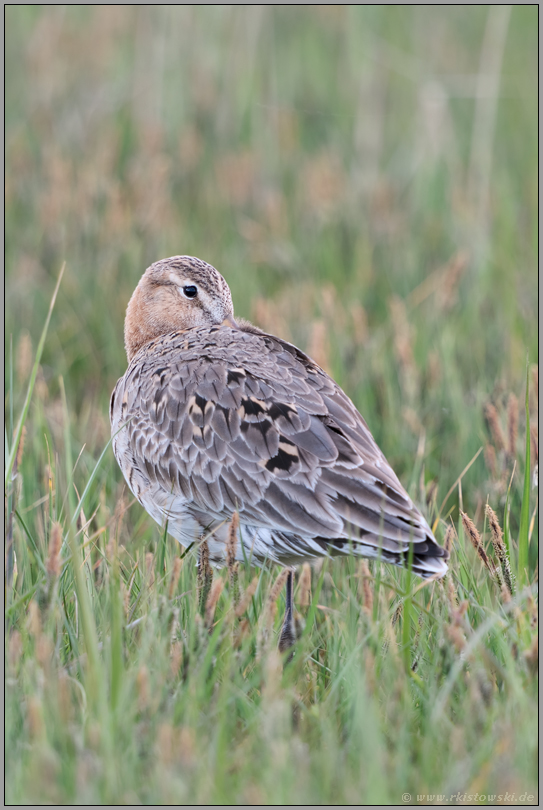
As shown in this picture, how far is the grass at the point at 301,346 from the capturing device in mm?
2619

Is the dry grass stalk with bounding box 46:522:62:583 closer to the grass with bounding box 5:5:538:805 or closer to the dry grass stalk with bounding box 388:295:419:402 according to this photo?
the grass with bounding box 5:5:538:805

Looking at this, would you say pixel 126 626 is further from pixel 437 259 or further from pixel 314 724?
pixel 437 259

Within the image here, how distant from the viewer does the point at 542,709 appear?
107 inches

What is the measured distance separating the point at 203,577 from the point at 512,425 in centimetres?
168

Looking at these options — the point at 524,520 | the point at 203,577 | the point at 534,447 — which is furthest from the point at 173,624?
the point at 534,447

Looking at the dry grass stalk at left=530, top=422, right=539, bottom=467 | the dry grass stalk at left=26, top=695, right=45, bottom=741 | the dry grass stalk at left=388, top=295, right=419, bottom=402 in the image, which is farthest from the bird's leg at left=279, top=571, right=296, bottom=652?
the dry grass stalk at left=388, top=295, right=419, bottom=402

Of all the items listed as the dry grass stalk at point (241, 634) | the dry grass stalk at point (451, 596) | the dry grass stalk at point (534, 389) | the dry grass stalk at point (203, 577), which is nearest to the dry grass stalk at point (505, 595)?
the dry grass stalk at point (451, 596)

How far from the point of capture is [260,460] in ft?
11.8

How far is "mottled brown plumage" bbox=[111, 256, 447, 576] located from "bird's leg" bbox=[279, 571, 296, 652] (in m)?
0.15

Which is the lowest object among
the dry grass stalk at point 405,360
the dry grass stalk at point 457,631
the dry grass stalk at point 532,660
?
the dry grass stalk at point 532,660

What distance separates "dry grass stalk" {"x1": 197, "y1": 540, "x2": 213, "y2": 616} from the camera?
3326 mm

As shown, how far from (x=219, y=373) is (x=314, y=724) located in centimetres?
153

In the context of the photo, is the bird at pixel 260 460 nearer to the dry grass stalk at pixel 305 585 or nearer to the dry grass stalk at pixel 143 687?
the dry grass stalk at pixel 305 585

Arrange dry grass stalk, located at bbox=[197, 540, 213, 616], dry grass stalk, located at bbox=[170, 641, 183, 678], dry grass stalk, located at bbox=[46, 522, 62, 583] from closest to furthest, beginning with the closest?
dry grass stalk, located at bbox=[46, 522, 62, 583] < dry grass stalk, located at bbox=[170, 641, 183, 678] < dry grass stalk, located at bbox=[197, 540, 213, 616]
